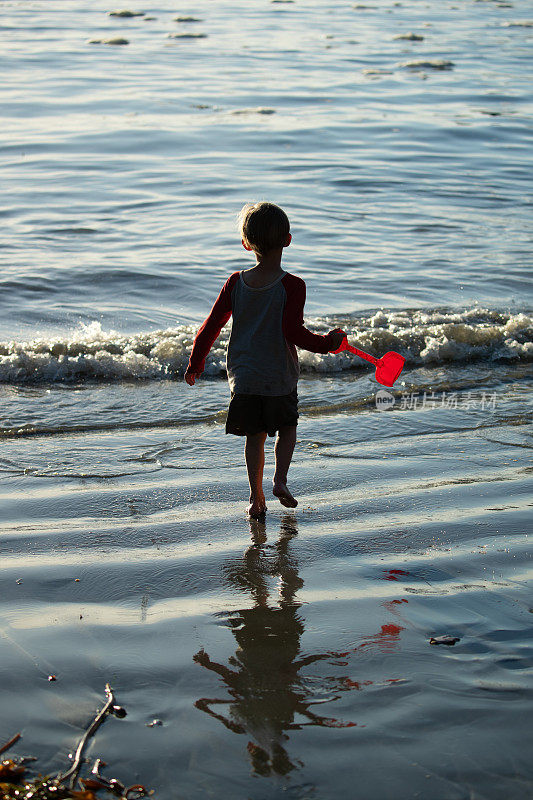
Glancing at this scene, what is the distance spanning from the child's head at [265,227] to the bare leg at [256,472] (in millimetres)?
874

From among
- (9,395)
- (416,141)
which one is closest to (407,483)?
(9,395)

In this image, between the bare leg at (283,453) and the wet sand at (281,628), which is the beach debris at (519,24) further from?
the bare leg at (283,453)

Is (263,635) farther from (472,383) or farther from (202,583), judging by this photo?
(472,383)

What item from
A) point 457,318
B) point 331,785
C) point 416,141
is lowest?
point 331,785

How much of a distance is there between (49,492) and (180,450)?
3.05ft

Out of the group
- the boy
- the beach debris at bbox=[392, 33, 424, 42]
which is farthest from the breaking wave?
the beach debris at bbox=[392, 33, 424, 42]

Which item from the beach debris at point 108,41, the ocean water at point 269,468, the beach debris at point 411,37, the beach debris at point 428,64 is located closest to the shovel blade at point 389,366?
the ocean water at point 269,468

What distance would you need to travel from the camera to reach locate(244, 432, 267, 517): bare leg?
3.95 metres

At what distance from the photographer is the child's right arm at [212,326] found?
3.90m

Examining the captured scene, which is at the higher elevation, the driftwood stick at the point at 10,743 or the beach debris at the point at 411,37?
the beach debris at the point at 411,37

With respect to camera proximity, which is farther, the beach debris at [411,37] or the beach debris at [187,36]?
the beach debris at [411,37]

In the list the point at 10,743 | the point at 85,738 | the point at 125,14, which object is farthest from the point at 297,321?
the point at 125,14

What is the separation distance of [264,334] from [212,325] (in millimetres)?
258

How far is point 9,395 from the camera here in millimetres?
6035
